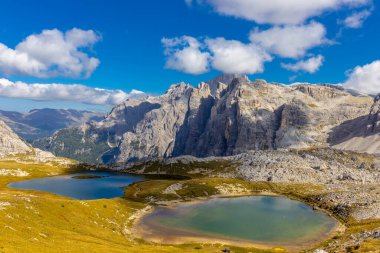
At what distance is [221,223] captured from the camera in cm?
11881

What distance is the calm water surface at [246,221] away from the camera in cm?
10375

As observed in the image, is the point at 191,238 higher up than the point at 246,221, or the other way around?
the point at 246,221

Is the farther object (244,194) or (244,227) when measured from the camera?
(244,194)

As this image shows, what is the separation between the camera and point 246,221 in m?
125

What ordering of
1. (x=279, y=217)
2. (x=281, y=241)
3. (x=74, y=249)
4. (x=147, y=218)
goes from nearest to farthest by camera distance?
(x=74, y=249)
(x=281, y=241)
(x=147, y=218)
(x=279, y=217)

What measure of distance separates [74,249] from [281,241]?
212 ft

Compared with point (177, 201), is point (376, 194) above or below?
above

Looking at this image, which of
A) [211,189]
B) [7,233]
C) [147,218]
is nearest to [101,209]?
[147,218]

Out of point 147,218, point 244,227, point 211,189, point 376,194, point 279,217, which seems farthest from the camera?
point 211,189

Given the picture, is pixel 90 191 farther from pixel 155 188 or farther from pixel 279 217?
pixel 279 217

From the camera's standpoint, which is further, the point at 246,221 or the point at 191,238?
the point at 246,221

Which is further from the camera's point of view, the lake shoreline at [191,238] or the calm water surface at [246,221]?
the calm water surface at [246,221]

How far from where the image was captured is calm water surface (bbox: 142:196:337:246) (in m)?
104

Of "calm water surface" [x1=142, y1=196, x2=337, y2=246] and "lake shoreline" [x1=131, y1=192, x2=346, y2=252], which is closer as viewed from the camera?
"lake shoreline" [x1=131, y1=192, x2=346, y2=252]
